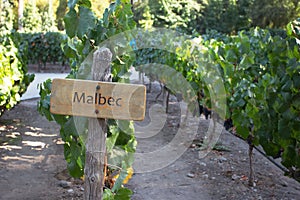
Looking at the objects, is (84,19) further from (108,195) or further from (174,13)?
(174,13)

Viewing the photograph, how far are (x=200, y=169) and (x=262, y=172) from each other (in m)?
0.77

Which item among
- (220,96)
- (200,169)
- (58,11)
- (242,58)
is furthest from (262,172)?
(58,11)

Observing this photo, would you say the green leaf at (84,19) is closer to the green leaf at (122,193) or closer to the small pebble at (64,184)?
the green leaf at (122,193)

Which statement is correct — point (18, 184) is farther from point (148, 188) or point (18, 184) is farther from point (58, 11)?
point (58, 11)

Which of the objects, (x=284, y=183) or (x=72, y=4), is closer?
(x=72, y=4)

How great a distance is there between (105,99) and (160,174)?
2907mm

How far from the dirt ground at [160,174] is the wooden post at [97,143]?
177 centimetres

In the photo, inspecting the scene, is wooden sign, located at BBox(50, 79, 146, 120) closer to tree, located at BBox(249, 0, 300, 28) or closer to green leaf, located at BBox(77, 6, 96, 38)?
green leaf, located at BBox(77, 6, 96, 38)

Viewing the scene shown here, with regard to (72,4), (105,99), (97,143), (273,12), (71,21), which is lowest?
(97,143)

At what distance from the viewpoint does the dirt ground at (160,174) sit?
4.15 meters

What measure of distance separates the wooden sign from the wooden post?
4.6 inches

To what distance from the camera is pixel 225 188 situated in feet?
14.4

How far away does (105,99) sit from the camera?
2.06 metres

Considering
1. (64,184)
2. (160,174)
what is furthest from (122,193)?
(160,174)
